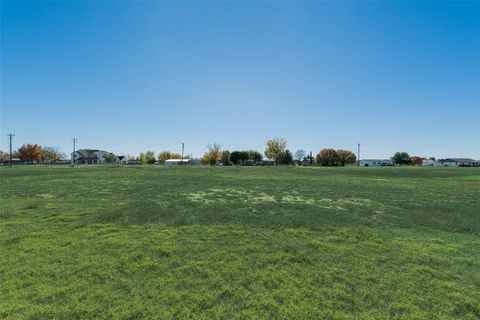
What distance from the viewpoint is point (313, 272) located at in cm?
487

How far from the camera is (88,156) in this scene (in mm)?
138625

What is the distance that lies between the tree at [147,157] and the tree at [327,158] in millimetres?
87900

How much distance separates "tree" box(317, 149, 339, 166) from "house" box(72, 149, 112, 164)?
11554 cm

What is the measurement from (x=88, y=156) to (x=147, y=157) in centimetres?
3190

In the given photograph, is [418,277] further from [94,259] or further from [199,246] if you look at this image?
[94,259]

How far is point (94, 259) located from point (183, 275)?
1.99 metres

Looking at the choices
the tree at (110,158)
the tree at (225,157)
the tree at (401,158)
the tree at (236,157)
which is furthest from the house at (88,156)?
the tree at (401,158)

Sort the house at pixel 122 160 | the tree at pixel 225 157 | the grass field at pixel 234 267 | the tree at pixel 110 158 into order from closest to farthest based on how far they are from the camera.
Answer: the grass field at pixel 234 267, the tree at pixel 225 157, the house at pixel 122 160, the tree at pixel 110 158

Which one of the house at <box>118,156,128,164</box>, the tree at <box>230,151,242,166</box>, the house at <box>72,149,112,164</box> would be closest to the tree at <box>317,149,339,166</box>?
the tree at <box>230,151,242,166</box>

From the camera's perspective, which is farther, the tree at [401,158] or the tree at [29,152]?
the tree at [401,158]

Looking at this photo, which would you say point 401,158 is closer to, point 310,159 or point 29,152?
point 310,159

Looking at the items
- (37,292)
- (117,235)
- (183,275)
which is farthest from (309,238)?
(37,292)

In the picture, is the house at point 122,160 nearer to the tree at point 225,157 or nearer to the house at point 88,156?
the house at point 88,156

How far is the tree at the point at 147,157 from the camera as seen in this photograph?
136500 millimetres
